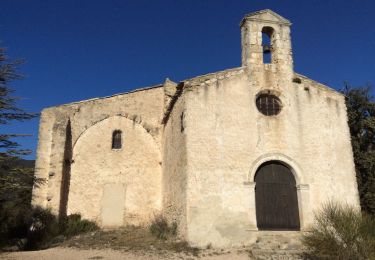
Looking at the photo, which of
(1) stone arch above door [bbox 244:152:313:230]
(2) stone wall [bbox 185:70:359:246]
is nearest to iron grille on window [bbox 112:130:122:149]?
(2) stone wall [bbox 185:70:359:246]

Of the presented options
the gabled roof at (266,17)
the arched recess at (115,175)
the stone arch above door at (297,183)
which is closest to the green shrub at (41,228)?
the arched recess at (115,175)

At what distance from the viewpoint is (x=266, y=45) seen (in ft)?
49.0

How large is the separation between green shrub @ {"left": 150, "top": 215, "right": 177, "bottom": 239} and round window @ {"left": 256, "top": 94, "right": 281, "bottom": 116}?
5079 millimetres

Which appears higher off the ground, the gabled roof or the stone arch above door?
the gabled roof

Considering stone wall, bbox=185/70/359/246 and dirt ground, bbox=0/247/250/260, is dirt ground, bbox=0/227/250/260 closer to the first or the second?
dirt ground, bbox=0/247/250/260

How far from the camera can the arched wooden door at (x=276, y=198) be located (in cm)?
1284

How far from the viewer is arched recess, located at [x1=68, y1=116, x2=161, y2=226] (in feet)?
53.7

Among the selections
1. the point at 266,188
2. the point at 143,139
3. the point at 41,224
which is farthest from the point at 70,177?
the point at 266,188

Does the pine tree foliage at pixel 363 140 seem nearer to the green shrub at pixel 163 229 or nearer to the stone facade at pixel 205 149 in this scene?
the stone facade at pixel 205 149

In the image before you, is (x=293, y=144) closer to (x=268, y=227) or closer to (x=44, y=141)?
(x=268, y=227)

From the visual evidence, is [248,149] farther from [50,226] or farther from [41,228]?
[41,228]

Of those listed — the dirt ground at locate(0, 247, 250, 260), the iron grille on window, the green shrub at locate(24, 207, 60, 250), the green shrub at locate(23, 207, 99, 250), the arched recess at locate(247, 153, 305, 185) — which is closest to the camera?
the dirt ground at locate(0, 247, 250, 260)

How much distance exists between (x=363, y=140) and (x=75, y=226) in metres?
12.9

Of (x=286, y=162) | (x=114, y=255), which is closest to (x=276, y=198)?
(x=286, y=162)
